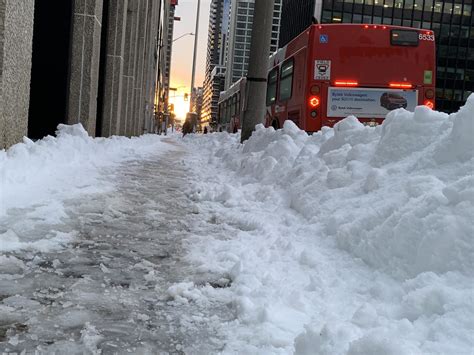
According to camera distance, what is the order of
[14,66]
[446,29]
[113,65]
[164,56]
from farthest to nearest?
1. [446,29]
2. [164,56]
3. [113,65]
4. [14,66]

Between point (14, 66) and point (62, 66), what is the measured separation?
16.1ft

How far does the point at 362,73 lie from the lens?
13.6 metres

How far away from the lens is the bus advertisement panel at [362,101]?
13484 millimetres

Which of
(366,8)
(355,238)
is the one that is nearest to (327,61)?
(355,238)

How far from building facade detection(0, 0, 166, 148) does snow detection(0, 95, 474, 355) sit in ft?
2.76

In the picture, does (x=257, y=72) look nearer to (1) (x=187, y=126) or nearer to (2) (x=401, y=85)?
(2) (x=401, y=85)

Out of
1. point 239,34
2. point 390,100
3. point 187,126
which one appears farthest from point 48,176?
point 239,34

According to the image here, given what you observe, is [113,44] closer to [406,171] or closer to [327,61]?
[327,61]

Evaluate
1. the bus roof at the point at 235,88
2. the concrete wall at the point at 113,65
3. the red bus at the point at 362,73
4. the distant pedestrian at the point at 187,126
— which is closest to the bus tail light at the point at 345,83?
the red bus at the point at 362,73

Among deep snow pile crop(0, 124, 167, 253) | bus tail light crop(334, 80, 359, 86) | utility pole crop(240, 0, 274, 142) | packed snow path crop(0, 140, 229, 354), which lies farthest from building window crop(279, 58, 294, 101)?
packed snow path crop(0, 140, 229, 354)

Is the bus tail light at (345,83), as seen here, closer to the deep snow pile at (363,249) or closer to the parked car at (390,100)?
the parked car at (390,100)

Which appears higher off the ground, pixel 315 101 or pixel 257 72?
pixel 257 72

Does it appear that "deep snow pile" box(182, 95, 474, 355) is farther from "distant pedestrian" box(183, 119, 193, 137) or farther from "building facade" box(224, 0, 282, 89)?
"building facade" box(224, 0, 282, 89)

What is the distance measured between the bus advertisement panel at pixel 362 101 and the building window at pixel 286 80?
2182 mm
